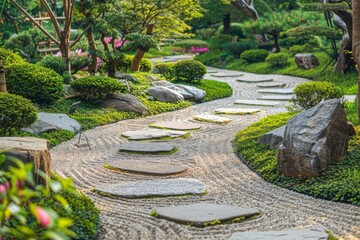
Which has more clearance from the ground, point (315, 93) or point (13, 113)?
point (13, 113)

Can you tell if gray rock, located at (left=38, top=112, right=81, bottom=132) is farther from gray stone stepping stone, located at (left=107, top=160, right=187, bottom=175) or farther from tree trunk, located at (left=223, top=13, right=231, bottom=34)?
tree trunk, located at (left=223, top=13, right=231, bottom=34)

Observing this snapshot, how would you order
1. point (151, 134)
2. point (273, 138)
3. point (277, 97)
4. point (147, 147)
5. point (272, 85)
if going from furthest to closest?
point (272, 85)
point (277, 97)
point (151, 134)
point (147, 147)
point (273, 138)

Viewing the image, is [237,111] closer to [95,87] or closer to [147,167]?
[95,87]

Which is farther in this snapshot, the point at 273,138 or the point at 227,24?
the point at 227,24

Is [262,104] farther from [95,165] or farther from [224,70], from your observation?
[224,70]

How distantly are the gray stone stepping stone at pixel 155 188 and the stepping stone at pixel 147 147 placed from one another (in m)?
1.86

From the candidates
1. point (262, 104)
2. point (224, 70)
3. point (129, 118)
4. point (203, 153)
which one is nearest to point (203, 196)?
point (203, 153)

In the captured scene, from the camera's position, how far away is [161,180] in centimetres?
789

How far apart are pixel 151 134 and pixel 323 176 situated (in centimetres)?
408

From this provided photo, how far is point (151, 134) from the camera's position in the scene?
10914mm

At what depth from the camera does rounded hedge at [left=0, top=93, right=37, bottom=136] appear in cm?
891

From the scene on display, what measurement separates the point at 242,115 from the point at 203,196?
649cm

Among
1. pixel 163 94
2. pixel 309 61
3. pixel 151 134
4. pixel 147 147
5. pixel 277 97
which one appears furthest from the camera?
pixel 309 61

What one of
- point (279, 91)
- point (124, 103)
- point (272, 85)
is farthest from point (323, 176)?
point (272, 85)
